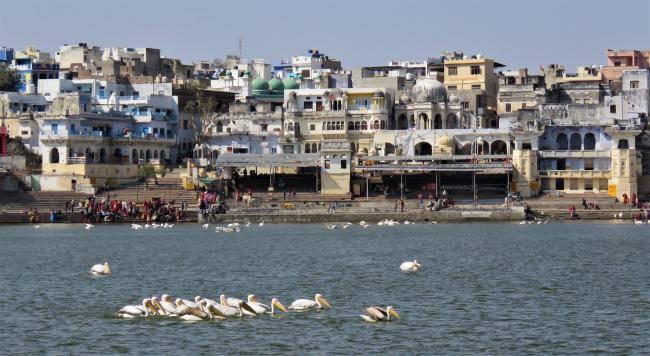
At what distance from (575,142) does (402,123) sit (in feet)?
46.0

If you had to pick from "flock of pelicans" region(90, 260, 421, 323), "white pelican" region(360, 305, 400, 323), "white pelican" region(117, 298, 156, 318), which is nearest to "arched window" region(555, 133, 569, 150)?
"flock of pelicans" region(90, 260, 421, 323)

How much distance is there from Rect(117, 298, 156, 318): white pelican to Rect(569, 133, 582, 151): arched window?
6263 centimetres

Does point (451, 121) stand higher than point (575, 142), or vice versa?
point (451, 121)

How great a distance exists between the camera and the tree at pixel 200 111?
10450 centimetres

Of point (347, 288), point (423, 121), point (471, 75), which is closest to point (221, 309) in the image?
A: point (347, 288)

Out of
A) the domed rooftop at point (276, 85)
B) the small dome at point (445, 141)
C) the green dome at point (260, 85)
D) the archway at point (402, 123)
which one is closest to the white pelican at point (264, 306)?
the small dome at point (445, 141)

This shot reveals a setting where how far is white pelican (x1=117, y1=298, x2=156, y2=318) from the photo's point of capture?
3506 centimetres

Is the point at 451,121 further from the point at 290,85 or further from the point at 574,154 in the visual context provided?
the point at 290,85

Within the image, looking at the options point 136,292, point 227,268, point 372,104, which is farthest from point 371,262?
point 372,104

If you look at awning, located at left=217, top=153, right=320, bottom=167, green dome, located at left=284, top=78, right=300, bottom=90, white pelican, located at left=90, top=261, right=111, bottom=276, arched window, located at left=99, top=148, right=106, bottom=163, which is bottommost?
white pelican, located at left=90, top=261, right=111, bottom=276

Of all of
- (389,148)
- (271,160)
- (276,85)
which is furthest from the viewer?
(276,85)

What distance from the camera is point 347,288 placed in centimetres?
4253

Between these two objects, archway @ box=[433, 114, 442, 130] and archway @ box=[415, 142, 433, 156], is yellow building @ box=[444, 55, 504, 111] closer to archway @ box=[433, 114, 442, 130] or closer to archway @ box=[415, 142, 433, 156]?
archway @ box=[433, 114, 442, 130]

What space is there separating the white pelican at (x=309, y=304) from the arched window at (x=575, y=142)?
60.0 metres
